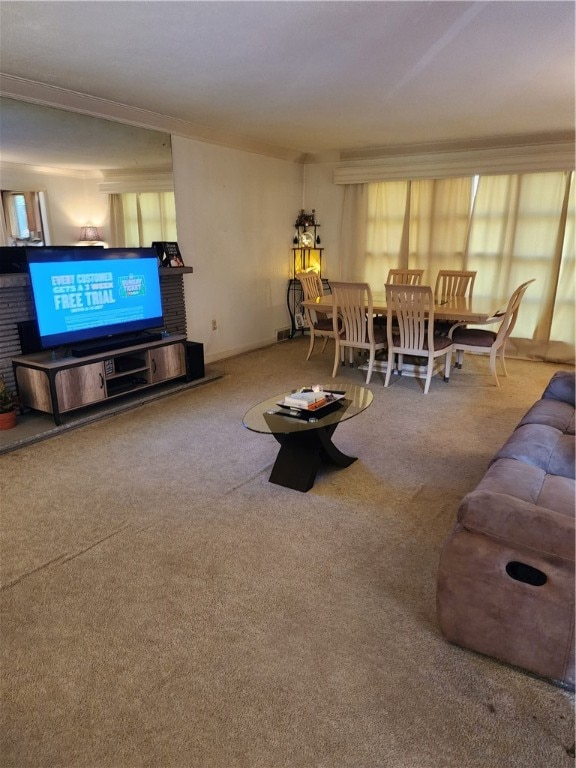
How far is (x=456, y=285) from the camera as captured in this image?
544 cm

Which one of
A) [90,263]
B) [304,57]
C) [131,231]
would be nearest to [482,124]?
[304,57]

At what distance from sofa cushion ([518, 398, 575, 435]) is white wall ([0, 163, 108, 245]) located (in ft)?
11.5

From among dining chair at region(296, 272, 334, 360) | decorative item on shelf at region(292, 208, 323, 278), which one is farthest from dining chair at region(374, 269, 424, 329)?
decorative item on shelf at region(292, 208, 323, 278)

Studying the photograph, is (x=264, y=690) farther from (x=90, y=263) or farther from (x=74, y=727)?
(x=90, y=263)

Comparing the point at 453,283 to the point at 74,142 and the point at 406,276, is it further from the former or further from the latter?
the point at 74,142

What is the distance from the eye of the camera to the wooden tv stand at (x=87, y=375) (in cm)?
349

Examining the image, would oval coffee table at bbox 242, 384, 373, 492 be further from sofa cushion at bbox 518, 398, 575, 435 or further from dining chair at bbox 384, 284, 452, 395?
dining chair at bbox 384, 284, 452, 395

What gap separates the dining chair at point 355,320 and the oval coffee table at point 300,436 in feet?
5.72

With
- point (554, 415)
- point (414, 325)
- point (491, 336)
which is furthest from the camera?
point (491, 336)

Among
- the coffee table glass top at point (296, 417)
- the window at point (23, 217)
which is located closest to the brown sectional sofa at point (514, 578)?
the coffee table glass top at point (296, 417)

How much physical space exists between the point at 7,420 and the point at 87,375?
2.01 ft

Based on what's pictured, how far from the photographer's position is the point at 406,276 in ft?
18.9

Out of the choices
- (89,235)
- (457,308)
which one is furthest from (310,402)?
(89,235)

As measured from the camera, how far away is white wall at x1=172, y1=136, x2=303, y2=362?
5012 millimetres
